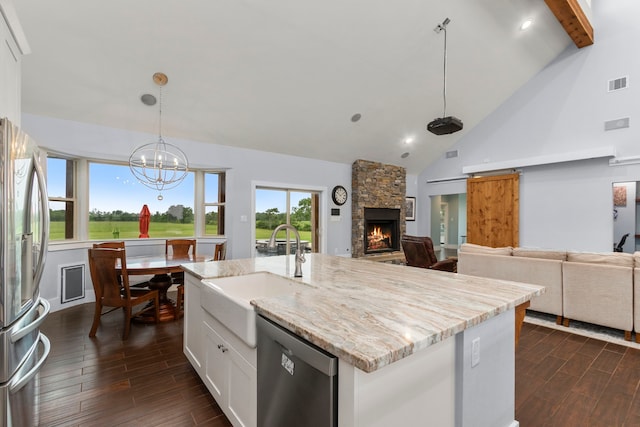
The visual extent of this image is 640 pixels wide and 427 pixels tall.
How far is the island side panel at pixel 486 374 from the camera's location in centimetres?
133

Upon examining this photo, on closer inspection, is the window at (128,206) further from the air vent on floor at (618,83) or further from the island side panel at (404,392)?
the air vent on floor at (618,83)

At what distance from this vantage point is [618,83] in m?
5.31

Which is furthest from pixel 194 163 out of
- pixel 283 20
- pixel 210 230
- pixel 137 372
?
pixel 137 372

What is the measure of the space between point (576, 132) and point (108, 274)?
8.03 meters

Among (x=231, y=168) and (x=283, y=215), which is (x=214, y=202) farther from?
(x=283, y=215)

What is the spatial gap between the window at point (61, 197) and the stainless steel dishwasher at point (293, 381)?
15.1 feet

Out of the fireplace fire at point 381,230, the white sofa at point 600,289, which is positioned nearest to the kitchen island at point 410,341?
the white sofa at point 600,289

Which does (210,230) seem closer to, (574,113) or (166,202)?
(166,202)

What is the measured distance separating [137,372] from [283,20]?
154 inches

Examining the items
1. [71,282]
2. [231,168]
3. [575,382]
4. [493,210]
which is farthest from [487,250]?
[71,282]

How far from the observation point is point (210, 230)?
569 centimetres

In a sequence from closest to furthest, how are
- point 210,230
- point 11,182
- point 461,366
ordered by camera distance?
point 461,366
point 11,182
point 210,230

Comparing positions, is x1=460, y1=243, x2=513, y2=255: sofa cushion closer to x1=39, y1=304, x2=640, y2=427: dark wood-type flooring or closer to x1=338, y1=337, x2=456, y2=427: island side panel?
x1=39, y1=304, x2=640, y2=427: dark wood-type flooring

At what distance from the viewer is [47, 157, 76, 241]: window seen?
4.27 metres
